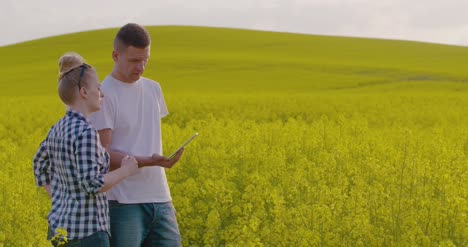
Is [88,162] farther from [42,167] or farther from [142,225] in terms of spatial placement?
[142,225]

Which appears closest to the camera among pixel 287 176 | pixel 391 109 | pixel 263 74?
pixel 287 176

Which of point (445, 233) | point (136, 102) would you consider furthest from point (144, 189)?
point (445, 233)

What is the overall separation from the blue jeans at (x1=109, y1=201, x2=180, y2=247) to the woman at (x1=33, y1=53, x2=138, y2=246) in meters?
0.22

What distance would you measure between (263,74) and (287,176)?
28.5m

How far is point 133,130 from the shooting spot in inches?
153

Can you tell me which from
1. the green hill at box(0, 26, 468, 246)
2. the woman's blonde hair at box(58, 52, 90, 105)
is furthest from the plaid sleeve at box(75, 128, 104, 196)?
the green hill at box(0, 26, 468, 246)

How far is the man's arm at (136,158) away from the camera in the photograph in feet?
12.0

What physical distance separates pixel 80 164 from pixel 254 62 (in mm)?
36778

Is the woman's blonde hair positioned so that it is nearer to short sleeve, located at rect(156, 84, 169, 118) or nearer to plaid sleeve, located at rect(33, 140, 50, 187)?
plaid sleeve, located at rect(33, 140, 50, 187)

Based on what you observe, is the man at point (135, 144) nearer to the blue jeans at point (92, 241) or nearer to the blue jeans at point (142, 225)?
the blue jeans at point (142, 225)

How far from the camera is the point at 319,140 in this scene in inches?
416

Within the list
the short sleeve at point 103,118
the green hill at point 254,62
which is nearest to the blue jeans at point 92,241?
the short sleeve at point 103,118

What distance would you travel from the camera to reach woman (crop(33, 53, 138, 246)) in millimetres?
3357

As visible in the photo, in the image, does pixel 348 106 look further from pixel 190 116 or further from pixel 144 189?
pixel 144 189
